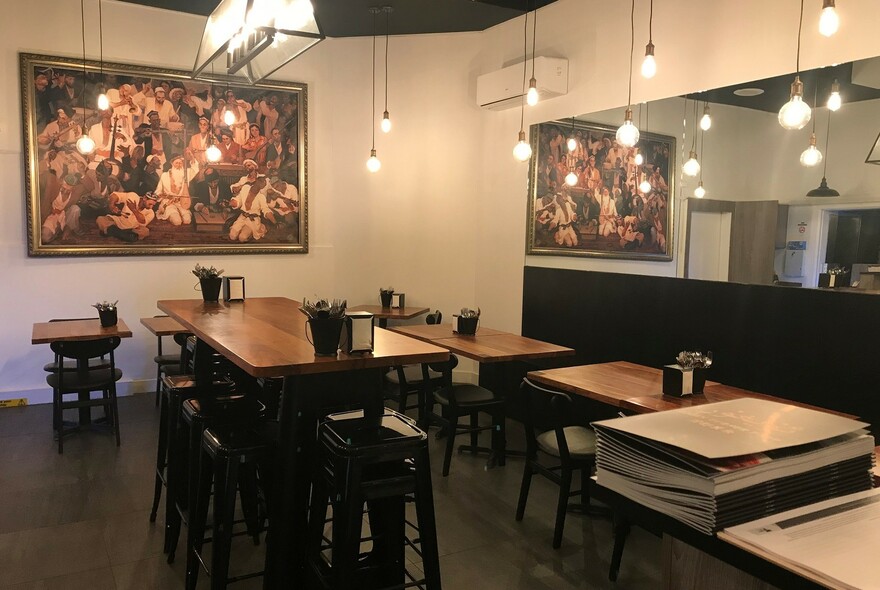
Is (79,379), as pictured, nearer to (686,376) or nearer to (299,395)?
(299,395)

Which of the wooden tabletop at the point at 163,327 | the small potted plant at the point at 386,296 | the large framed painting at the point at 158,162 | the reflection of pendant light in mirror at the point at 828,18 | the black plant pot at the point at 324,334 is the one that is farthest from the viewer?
the small potted plant at the point at 386,296

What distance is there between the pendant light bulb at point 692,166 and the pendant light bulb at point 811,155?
0.69 m

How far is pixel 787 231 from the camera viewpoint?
11.0 feet

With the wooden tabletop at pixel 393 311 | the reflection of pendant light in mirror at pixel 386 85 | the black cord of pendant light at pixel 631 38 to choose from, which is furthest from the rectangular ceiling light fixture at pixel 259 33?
the wooden tabletop at pixel 393 311

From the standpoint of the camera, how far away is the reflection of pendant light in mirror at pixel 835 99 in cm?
312

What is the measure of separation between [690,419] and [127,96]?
19.2 feet

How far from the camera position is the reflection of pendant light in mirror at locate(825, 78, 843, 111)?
312 centimetres

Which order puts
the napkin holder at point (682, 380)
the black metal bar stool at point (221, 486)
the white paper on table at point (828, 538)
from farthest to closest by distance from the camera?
the napkin holder at point (682, 380), the black metal bar stool at point (221, 486), the white paper on table at point (828, 538)

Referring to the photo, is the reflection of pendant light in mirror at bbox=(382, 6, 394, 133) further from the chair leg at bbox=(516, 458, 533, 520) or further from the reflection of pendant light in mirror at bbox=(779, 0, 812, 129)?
the reflection of pendant light in mirror at bbox=(779, 0, 812, 129)

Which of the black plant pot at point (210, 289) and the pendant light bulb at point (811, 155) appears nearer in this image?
the pendant light bulb at point (811, 155)

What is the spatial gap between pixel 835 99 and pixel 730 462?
2.97 m

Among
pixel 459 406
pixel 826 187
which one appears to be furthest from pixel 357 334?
pixel 826 187

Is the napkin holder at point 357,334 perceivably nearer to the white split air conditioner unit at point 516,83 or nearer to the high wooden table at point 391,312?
the white split air conditioner unit at point 516,83

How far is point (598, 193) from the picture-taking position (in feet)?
15.6
